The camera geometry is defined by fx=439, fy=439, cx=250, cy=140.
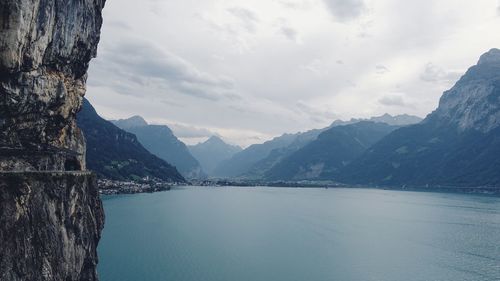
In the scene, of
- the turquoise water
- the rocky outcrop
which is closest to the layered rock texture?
the rocky outcrop

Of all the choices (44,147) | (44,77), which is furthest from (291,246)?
(44,77)

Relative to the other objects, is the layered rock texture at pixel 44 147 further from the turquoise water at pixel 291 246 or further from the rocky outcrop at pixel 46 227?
the turquoise water at pixel 291 246

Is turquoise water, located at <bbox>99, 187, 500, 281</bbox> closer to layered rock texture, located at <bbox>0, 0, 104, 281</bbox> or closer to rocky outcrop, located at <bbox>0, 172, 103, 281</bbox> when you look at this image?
rocky outcrop, located at <bbox>0, 172, 103, 281</bbox>

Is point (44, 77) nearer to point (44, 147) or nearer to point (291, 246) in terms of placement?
point (44, 147)

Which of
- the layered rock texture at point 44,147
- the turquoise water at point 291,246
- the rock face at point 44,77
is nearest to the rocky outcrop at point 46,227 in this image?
the layered rock texture at point 44,147

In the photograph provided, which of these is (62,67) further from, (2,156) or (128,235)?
(128,235)

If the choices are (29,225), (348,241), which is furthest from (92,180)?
(348,241)
